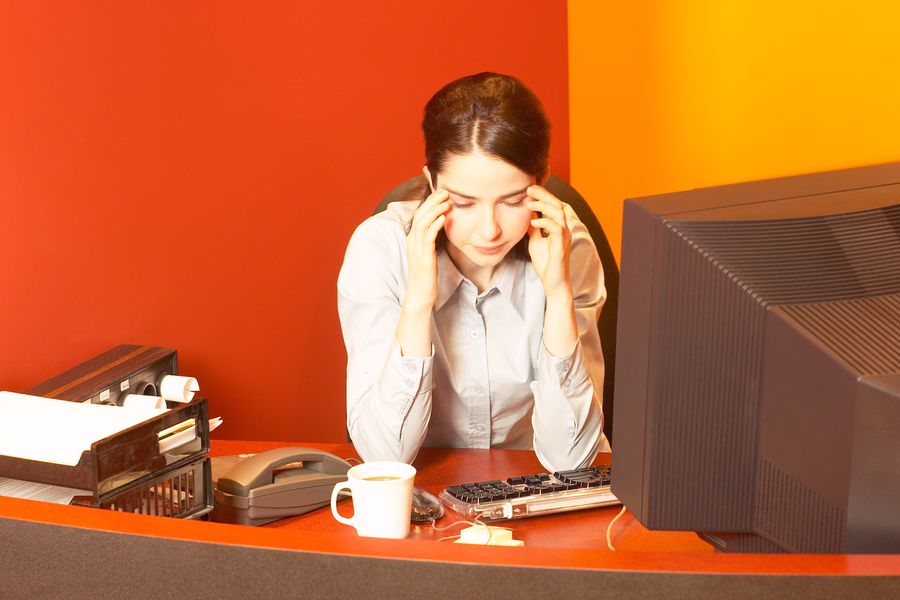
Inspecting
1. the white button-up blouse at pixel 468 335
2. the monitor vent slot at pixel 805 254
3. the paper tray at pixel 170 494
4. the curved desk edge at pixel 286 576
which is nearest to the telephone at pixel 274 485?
the paper tray at pixel 170 494

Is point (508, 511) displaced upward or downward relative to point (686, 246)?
downward

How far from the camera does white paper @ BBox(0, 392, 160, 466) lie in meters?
1.08

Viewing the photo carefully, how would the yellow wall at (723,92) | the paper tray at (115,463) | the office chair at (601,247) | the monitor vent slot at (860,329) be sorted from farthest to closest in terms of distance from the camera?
1. the office chair at (601,247)
2. the yellow wall at (723,92)
3. the paper tray at (115,463)
4. the monitor vent slot at (860,329)

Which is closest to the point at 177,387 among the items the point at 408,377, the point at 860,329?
the point at 408,377

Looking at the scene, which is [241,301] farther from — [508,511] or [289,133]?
[508,511]

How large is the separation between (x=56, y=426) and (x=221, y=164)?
0.97m

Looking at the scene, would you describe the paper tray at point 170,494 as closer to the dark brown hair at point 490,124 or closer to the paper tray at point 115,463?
the paper tray at point 115,463

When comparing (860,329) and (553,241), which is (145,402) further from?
(860,329)

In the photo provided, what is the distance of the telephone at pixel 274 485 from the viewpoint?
4.08 ft

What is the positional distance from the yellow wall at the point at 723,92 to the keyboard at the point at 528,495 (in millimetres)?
580

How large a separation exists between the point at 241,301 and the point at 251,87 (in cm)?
46

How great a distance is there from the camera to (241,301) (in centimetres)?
210

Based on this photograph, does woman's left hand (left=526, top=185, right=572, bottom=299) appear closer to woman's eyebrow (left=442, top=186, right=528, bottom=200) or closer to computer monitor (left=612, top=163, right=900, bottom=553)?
woman's eyebrow (left=442, top=186, right=528, bottom=200)

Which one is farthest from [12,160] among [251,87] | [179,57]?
[251,87]
